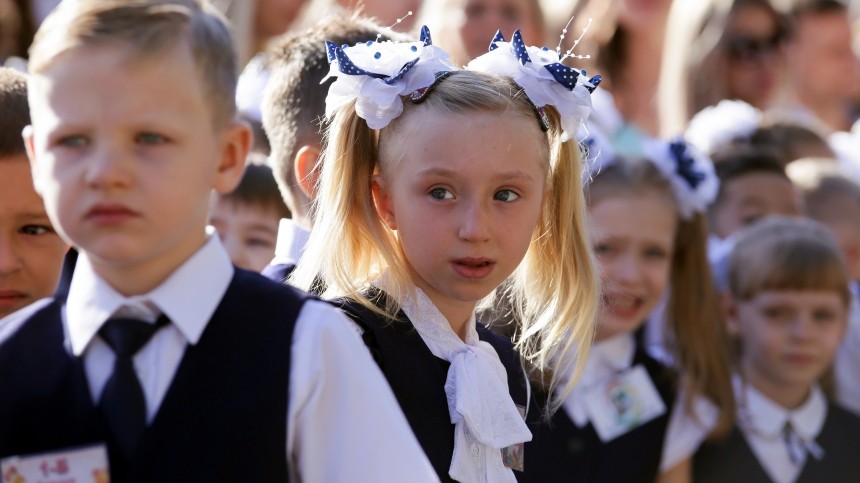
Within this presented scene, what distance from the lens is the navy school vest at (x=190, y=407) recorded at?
6.34 ft

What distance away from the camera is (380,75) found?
105 inches

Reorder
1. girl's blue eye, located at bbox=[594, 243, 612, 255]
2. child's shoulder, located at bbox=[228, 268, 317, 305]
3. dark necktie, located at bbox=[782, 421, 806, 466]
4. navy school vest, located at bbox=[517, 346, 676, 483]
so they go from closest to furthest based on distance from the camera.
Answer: child's shoulder, located at bbox=[228, 268, 317, 305]
navy school vest, located at bbox=[517, 346, 676, 483]
girl's blue eye, located at bbox=[594, 243, 612, 255]
dark necktie, located at bbox=[782, 421, 806, 466]

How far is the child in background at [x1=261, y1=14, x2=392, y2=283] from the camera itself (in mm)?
3146

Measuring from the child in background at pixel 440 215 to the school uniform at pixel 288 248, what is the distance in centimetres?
20

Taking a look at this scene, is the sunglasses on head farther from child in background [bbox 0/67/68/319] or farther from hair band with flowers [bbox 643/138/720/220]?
child in background [bbox 0/67/68/319]

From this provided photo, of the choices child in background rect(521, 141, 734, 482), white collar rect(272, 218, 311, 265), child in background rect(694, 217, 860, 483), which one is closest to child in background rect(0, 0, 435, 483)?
white collar rect(272, 218, 311, 265)

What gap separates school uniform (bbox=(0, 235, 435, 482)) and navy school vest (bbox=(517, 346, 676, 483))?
171cm

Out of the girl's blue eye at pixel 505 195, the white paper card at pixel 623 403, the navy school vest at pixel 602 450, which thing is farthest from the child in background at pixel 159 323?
the white paper card at pixel 623 403

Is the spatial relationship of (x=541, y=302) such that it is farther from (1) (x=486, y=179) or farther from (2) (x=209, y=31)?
(2) (x=209, y=31)

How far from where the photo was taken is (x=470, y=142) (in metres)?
2.60

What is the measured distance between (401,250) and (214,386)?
0.81 m

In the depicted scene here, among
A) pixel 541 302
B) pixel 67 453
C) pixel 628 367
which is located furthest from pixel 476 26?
pixel 67 453

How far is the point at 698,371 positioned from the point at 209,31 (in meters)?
2.75

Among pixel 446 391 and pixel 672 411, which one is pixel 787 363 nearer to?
pixel 672 411
